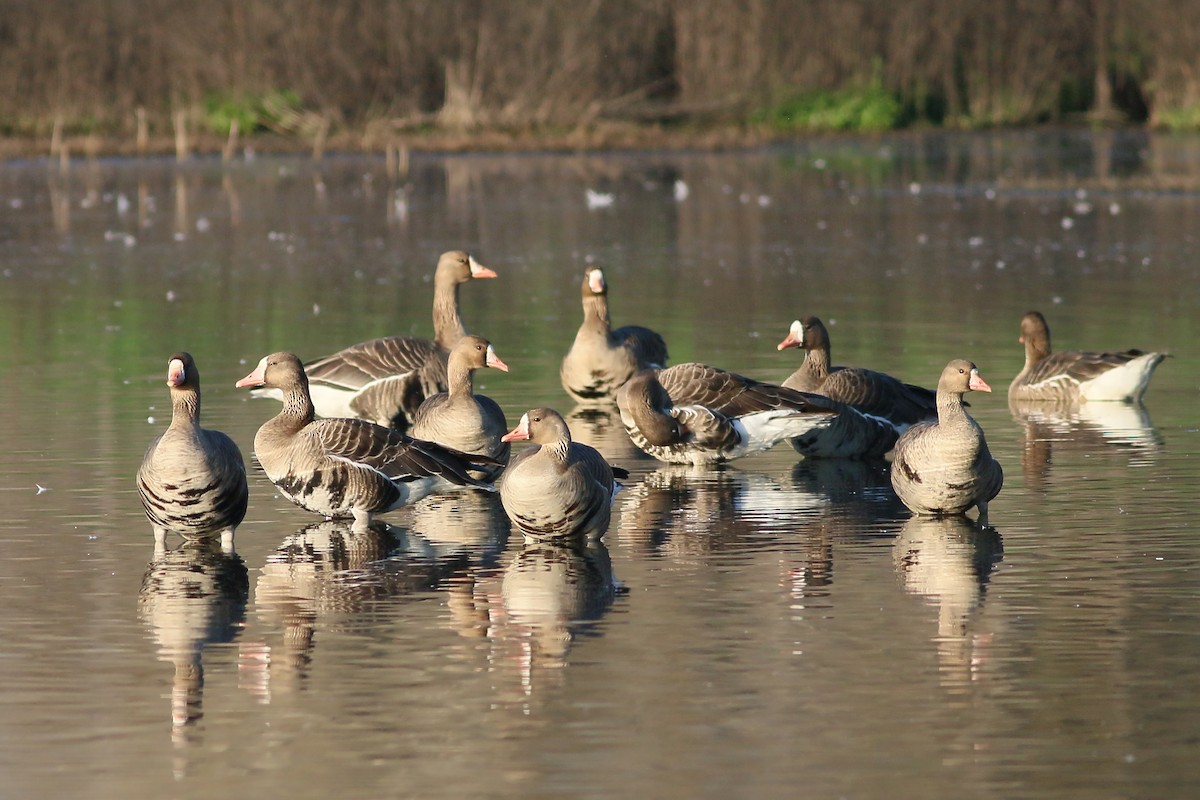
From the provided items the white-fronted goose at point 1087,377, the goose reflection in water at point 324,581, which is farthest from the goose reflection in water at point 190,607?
the white-fronted goose at point 1087,377

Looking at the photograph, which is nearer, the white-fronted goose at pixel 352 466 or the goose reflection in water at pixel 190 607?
the goose reflection in water at pixel 190 607

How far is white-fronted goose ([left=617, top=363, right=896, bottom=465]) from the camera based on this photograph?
13.2m

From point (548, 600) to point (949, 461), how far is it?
8.97 ft

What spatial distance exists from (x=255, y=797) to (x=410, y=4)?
2122 inches

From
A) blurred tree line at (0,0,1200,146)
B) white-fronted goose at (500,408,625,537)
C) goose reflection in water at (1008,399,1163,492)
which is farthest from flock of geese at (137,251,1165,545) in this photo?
blurred tree line at (0,0,1200,146)

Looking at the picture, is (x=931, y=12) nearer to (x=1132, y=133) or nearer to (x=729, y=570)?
(x=1132, y=133)

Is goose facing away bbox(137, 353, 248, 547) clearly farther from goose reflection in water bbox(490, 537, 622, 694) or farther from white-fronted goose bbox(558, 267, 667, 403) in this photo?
white-fronted goose bbox(558, 267, 667, 403)

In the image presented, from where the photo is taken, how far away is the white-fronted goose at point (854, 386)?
14.1 m

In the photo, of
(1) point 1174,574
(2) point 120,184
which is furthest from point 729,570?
(2) point 120,184

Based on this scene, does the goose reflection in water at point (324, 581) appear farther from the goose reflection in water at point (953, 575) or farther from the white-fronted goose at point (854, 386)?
the white-fronted goose at point (854, 386)

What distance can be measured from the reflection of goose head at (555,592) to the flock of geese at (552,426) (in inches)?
7.0

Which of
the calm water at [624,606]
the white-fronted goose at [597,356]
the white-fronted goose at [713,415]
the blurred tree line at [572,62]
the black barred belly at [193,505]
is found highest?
the blurred tree line at [572,62]

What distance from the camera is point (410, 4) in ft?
193

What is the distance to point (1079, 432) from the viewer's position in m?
14.8
